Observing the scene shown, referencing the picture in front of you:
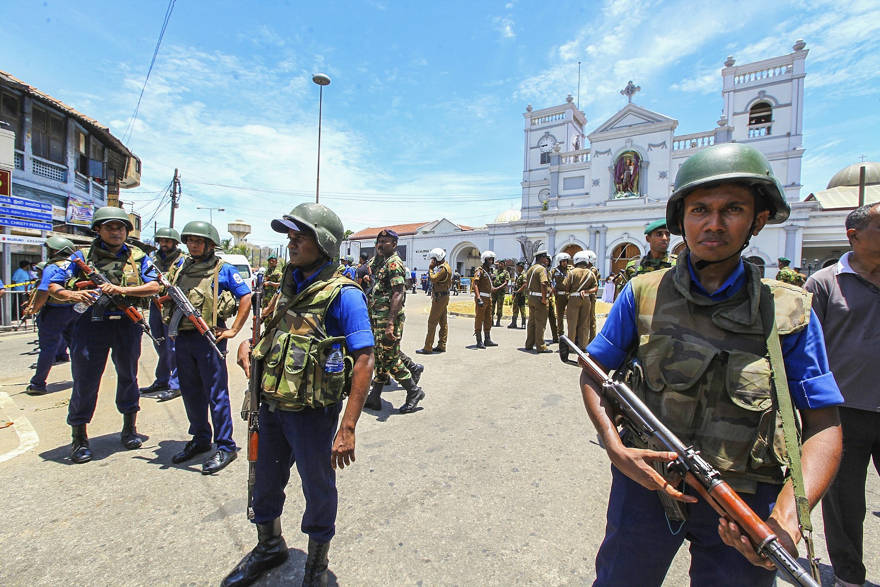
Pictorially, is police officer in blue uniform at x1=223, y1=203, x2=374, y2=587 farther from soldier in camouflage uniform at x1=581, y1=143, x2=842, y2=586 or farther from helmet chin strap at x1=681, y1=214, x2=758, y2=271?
helmet chin strap at x1=681, y1=214, x2=758, y2=271

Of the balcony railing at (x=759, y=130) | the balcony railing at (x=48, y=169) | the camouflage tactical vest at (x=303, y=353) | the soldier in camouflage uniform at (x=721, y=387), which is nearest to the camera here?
the soldier in camouflage uniform at (x=721, y=387)

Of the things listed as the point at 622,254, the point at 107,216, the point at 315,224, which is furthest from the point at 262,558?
the point at 622,254

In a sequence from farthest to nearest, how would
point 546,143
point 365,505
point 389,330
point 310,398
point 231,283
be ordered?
point 546,143 < point 389,330 < point 231,283 < point 365,505 < point 310,398

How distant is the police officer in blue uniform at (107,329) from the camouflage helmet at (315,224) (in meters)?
2.22

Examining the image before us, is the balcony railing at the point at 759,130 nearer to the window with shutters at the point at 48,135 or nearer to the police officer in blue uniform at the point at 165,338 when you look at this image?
the police officer in blue uniform at the point at 165,338

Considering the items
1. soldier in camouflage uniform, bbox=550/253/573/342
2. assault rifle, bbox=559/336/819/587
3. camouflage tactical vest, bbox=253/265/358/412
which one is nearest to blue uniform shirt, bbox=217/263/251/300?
camouflage tactical vest, bbox=253/265/358/412

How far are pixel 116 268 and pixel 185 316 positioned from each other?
36.3 inches

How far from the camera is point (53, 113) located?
13.7 meters

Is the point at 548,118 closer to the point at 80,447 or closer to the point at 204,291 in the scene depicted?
the point at 204,291

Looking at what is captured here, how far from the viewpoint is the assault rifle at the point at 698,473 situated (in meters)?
0.98

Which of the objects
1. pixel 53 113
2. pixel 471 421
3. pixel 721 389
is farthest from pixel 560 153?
pixel 721 389

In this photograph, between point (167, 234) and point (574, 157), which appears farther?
point (574, 157)

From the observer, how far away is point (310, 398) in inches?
72.4

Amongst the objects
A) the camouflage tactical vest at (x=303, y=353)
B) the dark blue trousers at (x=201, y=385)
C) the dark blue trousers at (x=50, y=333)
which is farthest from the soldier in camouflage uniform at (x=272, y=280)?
the camouflage tactical vest at (x=303, y=353)
